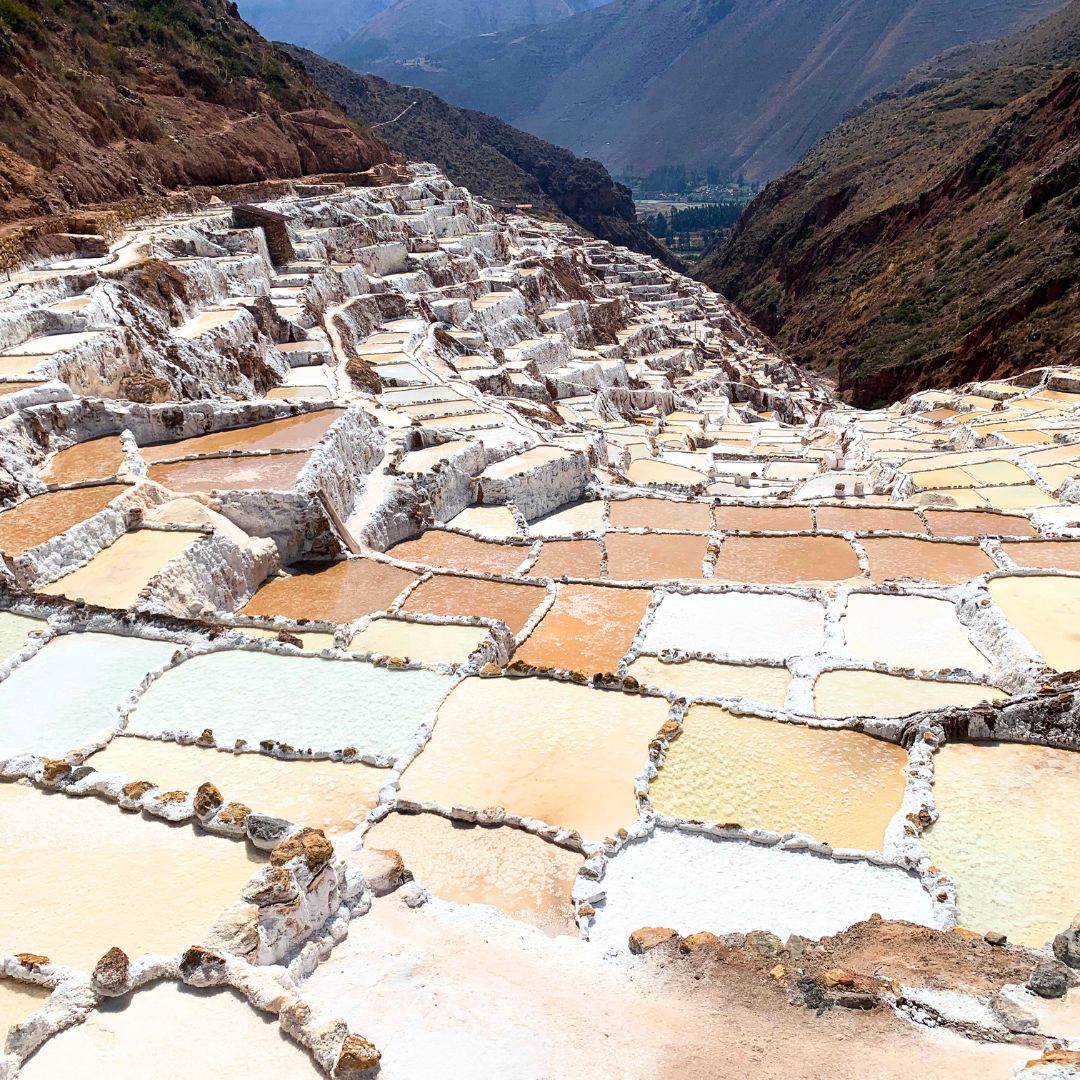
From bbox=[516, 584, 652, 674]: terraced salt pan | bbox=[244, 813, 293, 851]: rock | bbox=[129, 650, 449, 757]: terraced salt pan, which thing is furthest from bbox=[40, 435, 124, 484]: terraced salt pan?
bbox=[244, 813, 293, 851]: rock

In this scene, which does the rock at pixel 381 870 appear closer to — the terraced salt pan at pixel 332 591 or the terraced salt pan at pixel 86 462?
the terraced salt pan at pixel 332 591

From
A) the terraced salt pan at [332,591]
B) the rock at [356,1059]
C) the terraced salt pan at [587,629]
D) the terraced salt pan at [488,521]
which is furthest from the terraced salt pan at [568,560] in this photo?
the rock at [356,1059]

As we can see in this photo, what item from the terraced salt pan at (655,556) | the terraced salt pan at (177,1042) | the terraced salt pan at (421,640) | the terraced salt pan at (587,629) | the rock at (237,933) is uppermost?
the rock at (237,933)

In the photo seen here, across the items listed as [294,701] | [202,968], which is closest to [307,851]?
[202,968]

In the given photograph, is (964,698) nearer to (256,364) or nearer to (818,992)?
(818,992)

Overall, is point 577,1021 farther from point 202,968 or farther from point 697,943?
point 202,968

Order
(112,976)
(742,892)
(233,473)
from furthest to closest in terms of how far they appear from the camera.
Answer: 1. (233,473)
2. (742,892)
3. (112,976)

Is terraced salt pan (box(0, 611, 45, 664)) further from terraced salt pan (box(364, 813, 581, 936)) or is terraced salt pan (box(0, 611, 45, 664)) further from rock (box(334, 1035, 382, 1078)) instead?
rock (box(334, 1035, 382, 1078))
